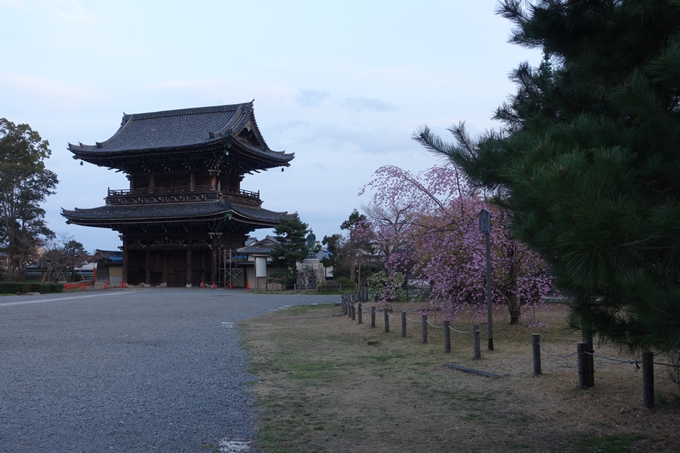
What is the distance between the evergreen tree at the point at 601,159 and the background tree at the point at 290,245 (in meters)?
27.6

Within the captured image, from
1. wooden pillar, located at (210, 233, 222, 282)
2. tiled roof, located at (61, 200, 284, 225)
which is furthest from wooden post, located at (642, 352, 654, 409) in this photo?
wooden pillar, located at (210, 233, 222, 282)

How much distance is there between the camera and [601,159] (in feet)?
10.7

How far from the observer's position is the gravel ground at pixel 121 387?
5027 mm

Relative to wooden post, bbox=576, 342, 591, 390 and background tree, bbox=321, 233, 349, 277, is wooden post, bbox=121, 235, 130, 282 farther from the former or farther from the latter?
wooden post, bbox=576, 342, 591, 390

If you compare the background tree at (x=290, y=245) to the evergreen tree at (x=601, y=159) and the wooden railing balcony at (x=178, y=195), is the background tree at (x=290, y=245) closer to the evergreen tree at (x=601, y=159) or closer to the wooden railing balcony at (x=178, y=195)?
the wooden railing balcony at (x=178, y=195)

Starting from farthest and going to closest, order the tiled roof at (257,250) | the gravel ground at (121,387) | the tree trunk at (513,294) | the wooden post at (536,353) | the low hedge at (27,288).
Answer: the tiled roof at (257,250) < the low hedge at (27,288) < the tree trunk at (513,294) < the wooden post at (536,353) < the gravel ground at (121,387)

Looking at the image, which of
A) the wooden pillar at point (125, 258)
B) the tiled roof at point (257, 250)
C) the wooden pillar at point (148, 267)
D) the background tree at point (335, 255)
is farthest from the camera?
the background tree at point (335, 255)

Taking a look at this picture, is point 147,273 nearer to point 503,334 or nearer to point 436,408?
point 503,334

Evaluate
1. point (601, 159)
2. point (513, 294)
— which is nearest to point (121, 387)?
point (601, 159)

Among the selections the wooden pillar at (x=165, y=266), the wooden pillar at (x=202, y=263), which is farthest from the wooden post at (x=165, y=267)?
the wooden pillar at (x=202, y=263)

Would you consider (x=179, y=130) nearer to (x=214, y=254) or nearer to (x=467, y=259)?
(x=214, y=254)

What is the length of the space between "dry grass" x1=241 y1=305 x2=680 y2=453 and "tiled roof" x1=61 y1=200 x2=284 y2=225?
989 inches

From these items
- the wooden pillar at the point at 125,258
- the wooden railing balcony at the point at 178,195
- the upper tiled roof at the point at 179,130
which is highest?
the upper tiled roof at the point at 179,130

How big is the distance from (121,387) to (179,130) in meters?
34.3
